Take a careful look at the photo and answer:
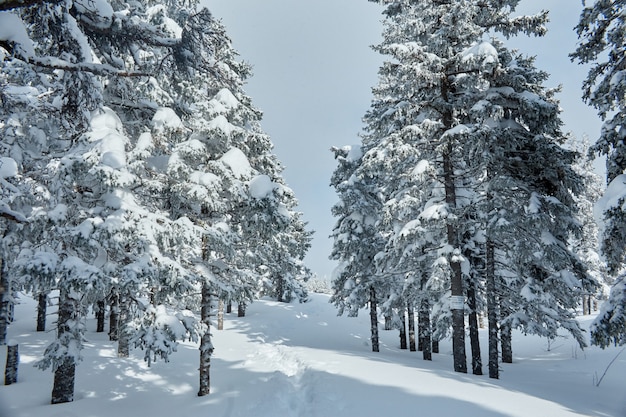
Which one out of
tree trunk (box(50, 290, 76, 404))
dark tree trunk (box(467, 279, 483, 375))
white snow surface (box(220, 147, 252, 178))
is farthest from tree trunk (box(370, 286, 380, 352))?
tree trunk (box(50, 290, 76, 404))

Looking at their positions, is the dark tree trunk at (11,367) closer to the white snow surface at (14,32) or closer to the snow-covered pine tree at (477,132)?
the white snow surface at (14,32)

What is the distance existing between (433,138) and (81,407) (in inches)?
557

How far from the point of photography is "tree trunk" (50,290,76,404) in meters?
9.38

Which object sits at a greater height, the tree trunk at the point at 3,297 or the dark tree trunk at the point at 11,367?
the tree trunk at the point at 3,297

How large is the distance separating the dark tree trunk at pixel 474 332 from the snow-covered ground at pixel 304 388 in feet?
2.62

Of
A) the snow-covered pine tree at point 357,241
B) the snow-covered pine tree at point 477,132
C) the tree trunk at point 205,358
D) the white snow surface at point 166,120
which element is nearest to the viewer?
the white snow surface at point 166,120

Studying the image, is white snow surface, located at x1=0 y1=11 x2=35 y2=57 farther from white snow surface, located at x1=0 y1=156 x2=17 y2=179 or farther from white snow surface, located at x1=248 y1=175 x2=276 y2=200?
white snow surface, located at x1=248 y1=175 x2=276 y2=200

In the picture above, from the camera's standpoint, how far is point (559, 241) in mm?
13258

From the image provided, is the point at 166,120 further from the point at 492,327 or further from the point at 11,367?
the point at 492,327

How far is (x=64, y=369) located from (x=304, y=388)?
680cm

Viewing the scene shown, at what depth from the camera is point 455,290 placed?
12227 mm

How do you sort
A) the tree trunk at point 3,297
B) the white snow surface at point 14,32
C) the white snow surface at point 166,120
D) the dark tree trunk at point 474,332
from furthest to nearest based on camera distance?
the tree trunk at point 3,297 → the dark tree trunk at point 474,332 → the white snow surface at point 166,120 → the white snow surface at point 14,32

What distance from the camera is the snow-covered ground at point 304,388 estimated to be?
7.90 metres

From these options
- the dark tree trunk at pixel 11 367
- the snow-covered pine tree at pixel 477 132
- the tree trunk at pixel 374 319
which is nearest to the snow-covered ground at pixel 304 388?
the dark tree trunk at pixel 11 367
